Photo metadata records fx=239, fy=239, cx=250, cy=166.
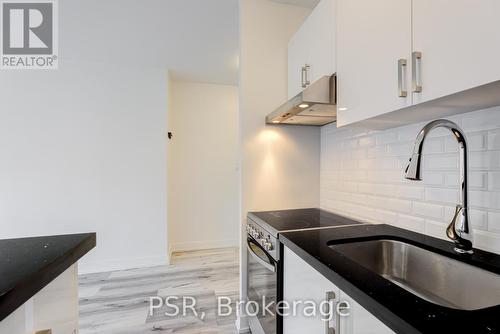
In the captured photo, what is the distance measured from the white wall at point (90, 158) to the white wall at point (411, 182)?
2290mm

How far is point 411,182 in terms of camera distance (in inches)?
48.7

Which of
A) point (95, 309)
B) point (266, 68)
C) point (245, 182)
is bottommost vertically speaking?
point (95, 309)

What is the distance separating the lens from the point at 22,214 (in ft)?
9.30

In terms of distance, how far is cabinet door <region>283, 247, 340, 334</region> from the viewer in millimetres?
881

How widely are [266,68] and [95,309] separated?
258 cm

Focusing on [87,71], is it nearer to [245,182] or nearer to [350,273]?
[245,182]

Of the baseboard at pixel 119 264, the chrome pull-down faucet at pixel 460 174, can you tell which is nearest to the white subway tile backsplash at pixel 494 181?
the chrome pull-down faucet at pixel 460 174

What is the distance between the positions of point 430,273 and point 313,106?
3.17 ft

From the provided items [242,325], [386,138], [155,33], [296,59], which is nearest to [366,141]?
[386,138]

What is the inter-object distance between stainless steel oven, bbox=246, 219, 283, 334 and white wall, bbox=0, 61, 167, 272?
6.11 ft

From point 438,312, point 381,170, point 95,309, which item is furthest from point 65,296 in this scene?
point 95,309

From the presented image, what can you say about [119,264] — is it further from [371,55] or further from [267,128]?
[371,55]

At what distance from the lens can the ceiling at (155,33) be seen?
79.9 inches

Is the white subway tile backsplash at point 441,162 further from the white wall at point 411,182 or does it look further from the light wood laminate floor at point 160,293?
the light wood laminate floor at point 160,293
